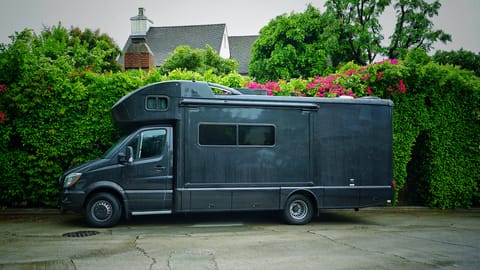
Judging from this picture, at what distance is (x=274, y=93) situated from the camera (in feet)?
44.0

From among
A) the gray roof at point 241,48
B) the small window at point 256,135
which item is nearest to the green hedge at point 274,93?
the small window at point 256,135

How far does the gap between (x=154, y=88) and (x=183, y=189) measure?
2.36 m

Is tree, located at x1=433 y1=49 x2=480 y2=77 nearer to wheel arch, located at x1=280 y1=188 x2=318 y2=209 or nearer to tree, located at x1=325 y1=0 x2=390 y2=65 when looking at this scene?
tree, located at x1=325 y1=0 x2=390 y2=65

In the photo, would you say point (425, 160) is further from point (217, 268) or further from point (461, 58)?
point (461, 58)

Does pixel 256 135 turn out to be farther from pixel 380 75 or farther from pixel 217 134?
pixel 380 75

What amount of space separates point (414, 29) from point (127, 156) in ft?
95.1

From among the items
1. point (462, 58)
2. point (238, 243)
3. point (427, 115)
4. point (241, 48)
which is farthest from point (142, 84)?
point (241, 48)

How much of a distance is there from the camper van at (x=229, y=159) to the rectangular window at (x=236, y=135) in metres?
0.02

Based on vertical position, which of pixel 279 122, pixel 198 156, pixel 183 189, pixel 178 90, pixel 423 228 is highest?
pixel 178 90

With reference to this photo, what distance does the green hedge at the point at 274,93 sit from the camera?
1189 cm

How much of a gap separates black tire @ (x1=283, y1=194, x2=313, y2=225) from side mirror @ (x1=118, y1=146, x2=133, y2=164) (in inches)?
148

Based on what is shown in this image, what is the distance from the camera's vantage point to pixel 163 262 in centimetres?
675

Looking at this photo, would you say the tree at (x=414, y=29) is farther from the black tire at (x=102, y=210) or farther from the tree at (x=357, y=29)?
the black tire at (x=102, y=210)

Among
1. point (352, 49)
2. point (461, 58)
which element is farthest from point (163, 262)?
point (461, 58)
